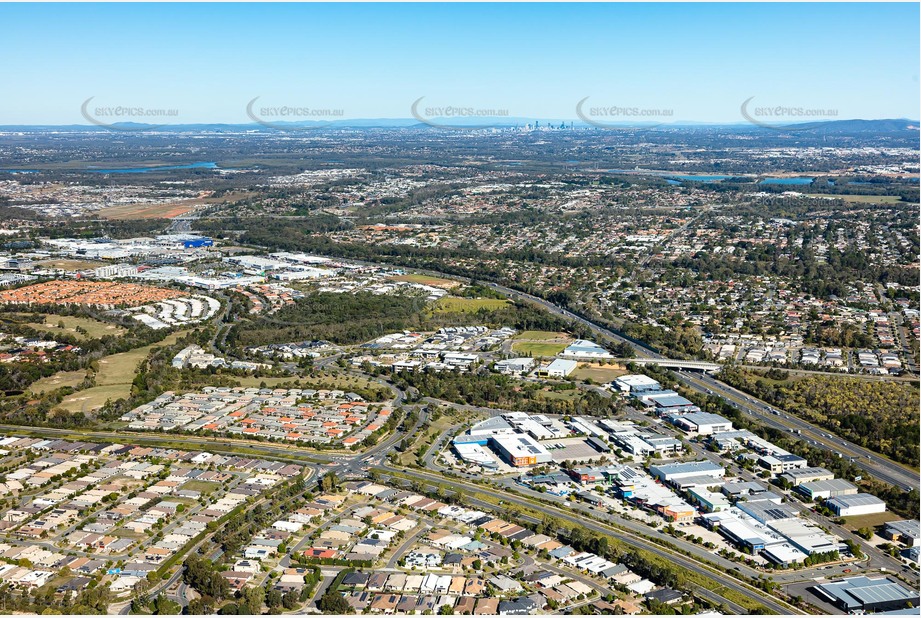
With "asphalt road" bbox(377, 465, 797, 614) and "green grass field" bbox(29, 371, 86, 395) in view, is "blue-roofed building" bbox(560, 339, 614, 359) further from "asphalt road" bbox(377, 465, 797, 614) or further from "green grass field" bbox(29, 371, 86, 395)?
"green grass field" bbox(29, 371, 86, 395)

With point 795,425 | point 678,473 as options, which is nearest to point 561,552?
point 678,473

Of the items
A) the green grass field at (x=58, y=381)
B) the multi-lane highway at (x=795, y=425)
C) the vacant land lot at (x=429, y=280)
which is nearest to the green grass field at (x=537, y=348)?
the multi-lane highway at (x=795, y=425)

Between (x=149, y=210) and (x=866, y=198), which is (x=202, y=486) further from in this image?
(x=866, y=198)

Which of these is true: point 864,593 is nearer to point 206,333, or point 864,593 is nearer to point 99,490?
point 99,490

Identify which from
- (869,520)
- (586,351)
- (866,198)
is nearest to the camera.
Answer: (869,520)

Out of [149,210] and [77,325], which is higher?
[149,210]

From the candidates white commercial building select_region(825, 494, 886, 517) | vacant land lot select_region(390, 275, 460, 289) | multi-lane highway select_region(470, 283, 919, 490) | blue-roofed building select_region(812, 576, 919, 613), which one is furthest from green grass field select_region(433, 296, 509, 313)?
blue-roofed building select_region(812, 576, 919, 613)
